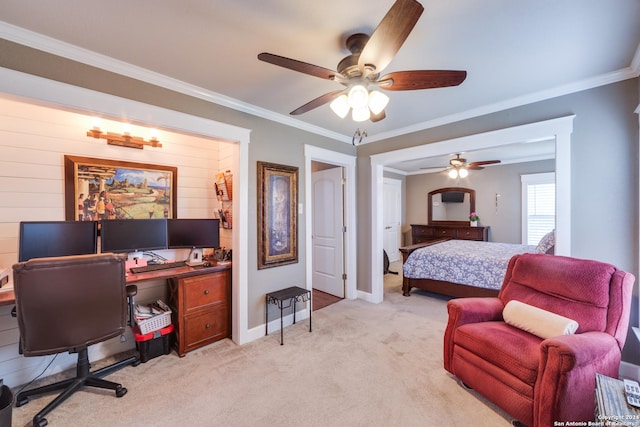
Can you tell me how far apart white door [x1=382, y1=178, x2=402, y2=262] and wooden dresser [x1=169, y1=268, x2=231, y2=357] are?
4625mm

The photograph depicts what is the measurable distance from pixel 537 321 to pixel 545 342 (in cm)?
38

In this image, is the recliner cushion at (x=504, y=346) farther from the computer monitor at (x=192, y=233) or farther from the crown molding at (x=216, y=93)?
the computer monitor at (x=192, y=233)

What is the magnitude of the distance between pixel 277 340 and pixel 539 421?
2.11m

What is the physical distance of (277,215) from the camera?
9.85 feet

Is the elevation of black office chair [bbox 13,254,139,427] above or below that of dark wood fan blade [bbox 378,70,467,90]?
below

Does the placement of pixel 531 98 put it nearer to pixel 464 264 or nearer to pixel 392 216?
pixel 464 264

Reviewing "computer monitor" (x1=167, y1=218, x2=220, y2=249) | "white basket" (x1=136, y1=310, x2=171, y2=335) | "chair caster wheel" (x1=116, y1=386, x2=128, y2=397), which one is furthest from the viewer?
"computer monitor" (x1=167, y1=218, x2=220, y2=249)

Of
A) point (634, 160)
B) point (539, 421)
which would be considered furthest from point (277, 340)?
point (634, 160)

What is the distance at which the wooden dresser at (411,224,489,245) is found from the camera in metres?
5.93

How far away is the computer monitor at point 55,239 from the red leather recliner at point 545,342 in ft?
9.96

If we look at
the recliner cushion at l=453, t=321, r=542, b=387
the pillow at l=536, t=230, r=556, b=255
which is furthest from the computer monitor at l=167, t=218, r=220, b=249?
the pillow at l=536, t=230, r=556, b=255

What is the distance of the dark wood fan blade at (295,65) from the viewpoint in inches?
54.2

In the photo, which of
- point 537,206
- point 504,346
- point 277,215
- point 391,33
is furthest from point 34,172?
point 537,206

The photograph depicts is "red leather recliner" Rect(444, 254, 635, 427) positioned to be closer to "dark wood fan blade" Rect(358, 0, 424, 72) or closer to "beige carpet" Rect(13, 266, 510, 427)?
"beige carpet" Rect(13, 266, 510, 427)
